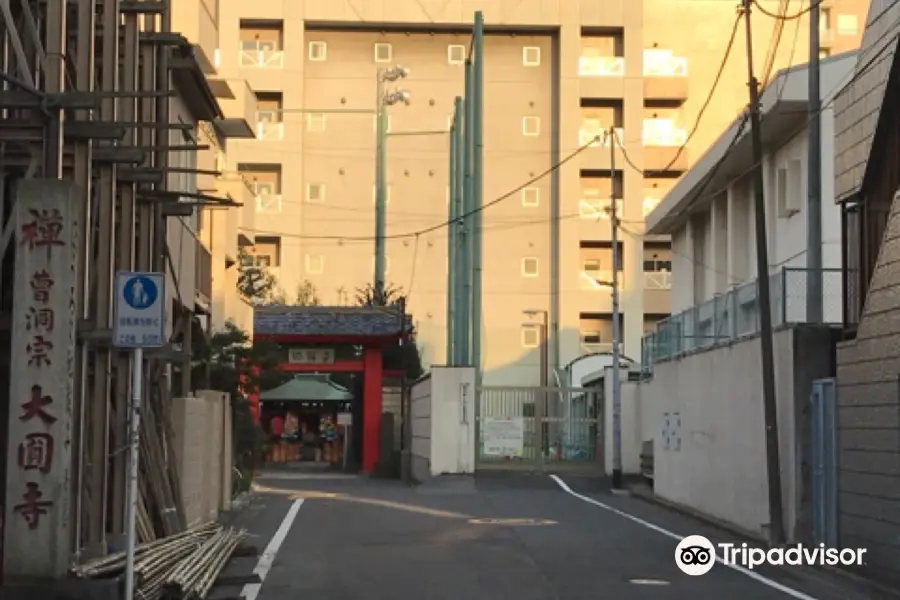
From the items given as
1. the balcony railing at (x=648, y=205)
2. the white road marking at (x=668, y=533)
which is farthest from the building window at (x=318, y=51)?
the white road marking at (x=668, y=533)

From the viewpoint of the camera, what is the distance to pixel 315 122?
195ft

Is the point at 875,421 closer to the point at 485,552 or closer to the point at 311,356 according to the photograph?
the point at 485,552

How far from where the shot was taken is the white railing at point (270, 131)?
57744 mm

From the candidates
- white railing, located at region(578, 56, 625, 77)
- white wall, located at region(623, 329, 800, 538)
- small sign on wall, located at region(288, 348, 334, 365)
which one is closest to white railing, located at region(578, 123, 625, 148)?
white railing, located at region(578, 56, 625, 77)

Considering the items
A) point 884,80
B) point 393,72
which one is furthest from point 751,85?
point 393,72

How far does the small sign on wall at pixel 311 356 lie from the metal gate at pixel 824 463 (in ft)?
90.1

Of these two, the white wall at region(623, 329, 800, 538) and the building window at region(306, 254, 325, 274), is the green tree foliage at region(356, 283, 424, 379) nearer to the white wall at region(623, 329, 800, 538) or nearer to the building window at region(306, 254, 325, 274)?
the building window at region(306, 254, 325, 274)

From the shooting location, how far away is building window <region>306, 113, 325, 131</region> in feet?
194

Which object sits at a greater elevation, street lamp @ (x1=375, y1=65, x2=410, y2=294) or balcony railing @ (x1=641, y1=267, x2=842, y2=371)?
street lamp @ (x1=375, y1=65, x2=410, y2=294)

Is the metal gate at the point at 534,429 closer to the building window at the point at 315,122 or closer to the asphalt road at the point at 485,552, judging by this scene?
the asphalt road at the point at 485,552

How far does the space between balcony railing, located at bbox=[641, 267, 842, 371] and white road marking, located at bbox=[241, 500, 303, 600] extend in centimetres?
811

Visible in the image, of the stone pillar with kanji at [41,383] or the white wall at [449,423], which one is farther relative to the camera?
the white wall at [449,423]

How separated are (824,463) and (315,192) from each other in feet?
144

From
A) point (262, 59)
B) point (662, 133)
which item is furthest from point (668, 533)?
point (262, 59)
